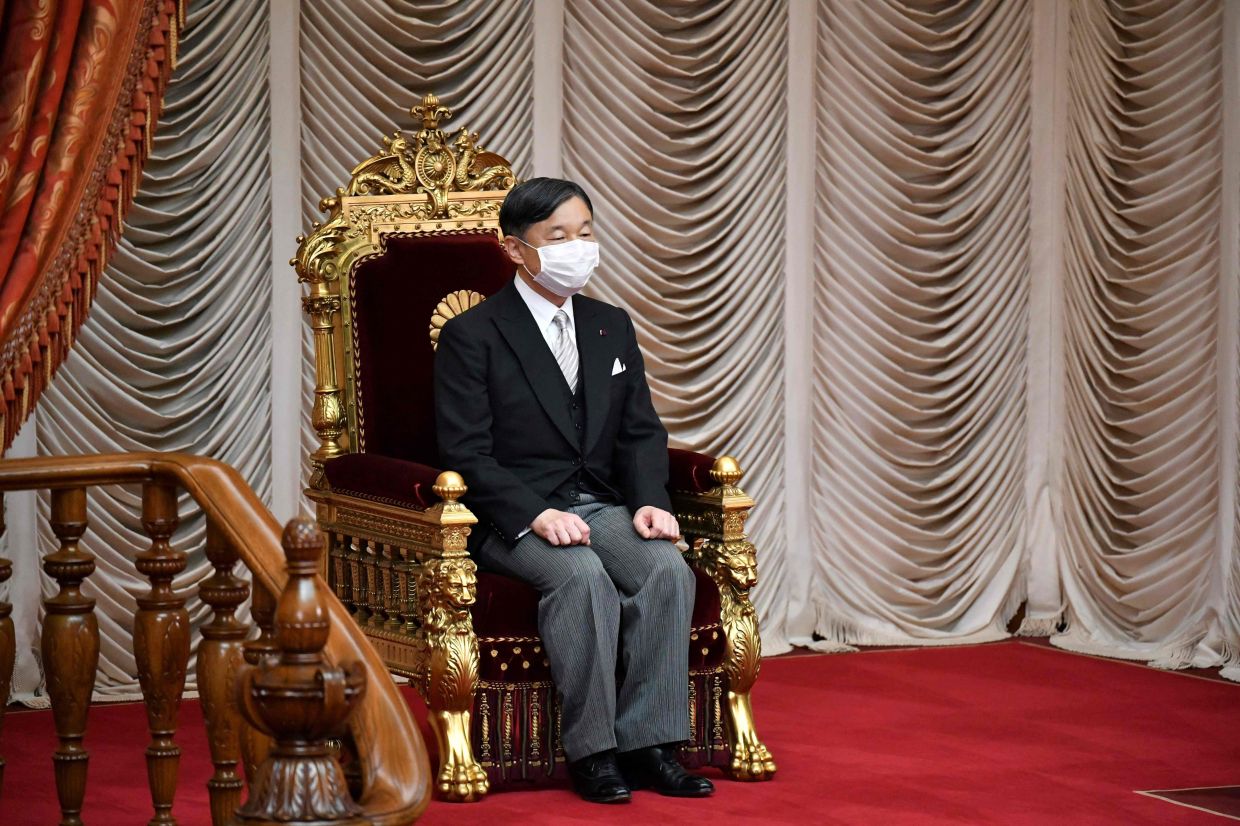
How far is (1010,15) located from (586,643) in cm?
335

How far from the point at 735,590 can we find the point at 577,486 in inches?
18.0

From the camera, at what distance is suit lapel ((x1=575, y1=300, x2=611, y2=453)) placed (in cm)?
397

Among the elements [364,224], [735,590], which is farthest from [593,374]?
[364,224]

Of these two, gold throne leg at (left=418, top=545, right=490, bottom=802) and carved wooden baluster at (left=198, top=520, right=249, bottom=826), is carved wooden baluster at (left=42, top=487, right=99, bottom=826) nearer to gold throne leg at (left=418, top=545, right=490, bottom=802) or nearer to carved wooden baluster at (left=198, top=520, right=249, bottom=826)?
carved wooden baluster at (left=198, top=520, right=249, bottom=826)

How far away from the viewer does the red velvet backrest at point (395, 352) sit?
412cm

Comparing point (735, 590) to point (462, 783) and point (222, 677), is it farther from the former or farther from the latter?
point (222, 677)

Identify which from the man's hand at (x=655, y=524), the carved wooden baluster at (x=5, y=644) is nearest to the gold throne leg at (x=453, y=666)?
the man's hand at (x=655, y=524)

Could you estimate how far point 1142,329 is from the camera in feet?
18.7

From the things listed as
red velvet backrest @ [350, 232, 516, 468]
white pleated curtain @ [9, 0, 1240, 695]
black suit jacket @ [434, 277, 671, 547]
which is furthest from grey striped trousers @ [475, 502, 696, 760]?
white pleated curtain @ [9, 0, 1240, 695]

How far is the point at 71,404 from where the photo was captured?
4703 millimetres

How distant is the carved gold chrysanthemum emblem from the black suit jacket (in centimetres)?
21

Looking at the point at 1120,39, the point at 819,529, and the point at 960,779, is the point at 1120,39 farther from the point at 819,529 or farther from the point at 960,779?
the point at 960,779

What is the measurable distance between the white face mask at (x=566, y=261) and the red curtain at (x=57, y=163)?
100cm

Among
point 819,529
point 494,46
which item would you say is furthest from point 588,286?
point 819,529
